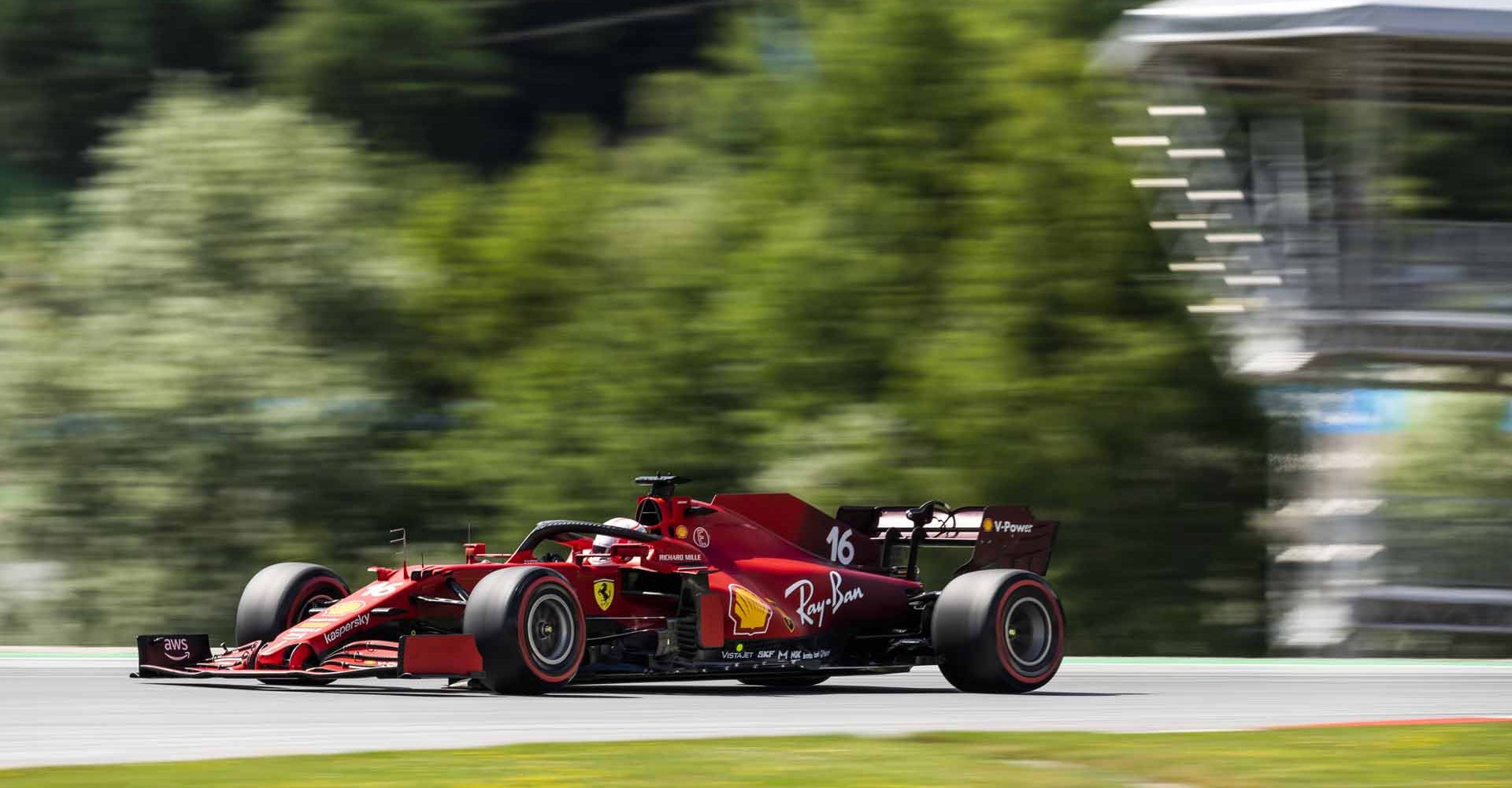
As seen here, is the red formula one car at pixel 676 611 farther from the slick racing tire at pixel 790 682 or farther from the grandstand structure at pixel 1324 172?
the grandstand structure at pixel 1324 172

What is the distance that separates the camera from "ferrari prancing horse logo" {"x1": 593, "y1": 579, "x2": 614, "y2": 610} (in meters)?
12.2

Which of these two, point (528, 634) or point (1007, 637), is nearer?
point (528, 634)

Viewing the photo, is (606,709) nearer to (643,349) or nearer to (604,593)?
(604,593)

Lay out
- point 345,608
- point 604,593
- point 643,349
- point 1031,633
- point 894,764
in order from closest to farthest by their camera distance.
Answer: point 894,764 → point 345,608 → point 604,593 → point 1031,633 → point 643,349

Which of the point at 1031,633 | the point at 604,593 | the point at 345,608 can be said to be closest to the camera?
the point at 345,608

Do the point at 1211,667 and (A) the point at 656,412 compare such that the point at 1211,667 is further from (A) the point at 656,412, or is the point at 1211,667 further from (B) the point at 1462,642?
(A) the point at 656,412

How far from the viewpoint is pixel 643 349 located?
24.8 metres

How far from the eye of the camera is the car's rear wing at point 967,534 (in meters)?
13.9

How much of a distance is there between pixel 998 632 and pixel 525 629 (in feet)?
10.3

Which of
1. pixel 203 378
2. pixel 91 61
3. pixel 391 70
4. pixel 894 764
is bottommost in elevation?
pixel 894 764

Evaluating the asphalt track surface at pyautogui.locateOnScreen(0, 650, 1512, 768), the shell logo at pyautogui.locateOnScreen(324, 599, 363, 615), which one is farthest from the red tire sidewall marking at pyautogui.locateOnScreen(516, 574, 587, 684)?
the shell logo at pyautogui.locateOnScreen(324, 599, 363, 615)

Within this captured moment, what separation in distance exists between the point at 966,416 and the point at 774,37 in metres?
8.98

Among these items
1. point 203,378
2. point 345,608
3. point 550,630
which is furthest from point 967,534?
point 203,378

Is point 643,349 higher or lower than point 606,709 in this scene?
higher
